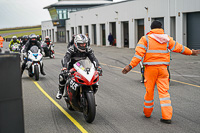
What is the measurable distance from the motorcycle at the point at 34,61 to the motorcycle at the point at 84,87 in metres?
7.09

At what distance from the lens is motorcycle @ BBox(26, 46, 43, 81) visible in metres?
14.2

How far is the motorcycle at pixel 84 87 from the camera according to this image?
6758mm

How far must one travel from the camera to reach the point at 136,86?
1191 cm

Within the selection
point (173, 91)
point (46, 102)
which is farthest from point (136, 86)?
point (46, 102)

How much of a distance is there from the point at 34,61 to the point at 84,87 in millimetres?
7636

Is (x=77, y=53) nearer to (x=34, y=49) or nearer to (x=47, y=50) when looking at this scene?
(x=34, y=49)

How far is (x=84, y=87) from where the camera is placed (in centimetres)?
702

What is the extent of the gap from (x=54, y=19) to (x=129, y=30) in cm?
4347

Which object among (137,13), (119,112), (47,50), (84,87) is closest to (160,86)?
(119,112)

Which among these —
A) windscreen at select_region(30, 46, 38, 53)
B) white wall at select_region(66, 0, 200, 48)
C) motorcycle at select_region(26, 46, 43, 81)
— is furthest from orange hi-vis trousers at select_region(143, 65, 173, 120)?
white wall at select_region(66, 0, 200, 48)

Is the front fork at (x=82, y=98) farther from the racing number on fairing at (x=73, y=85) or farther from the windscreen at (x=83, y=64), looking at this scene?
the windscreen at (x=83, y=64)

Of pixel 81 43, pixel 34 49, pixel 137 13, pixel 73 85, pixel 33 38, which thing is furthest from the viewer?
pixel 137 13

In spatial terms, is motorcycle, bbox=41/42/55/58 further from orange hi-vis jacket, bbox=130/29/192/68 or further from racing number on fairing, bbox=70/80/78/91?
orange hi-vis jacket, bbox=130/29/192/68

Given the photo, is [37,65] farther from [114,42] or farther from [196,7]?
[114,42]
